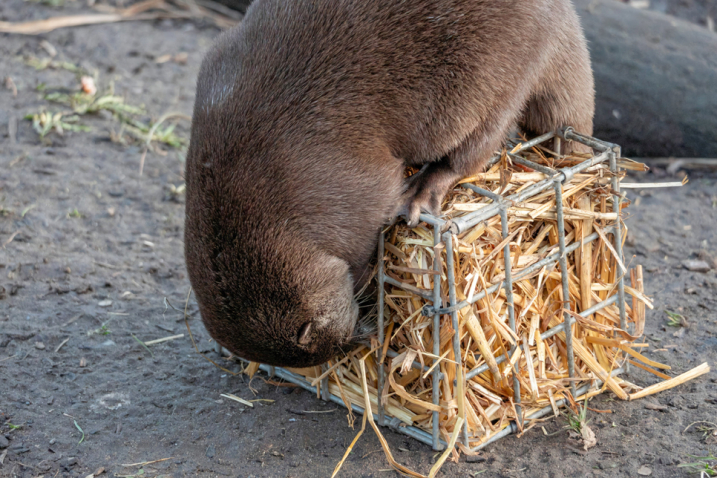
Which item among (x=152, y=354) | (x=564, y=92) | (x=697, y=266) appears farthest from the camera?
(x=697, y=266)

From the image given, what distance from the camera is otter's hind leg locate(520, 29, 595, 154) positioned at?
2906 mm

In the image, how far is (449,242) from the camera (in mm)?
2330

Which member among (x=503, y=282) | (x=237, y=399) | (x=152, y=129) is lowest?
(x=237, y=399)

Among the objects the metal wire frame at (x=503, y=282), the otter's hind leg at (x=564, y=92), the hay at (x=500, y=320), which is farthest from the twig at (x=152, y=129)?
the otter's hind leg at (x=564, y=92)

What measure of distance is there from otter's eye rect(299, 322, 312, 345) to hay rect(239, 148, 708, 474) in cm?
29

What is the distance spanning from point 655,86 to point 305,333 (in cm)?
399

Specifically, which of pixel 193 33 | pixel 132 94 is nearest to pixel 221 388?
pixel 132 94

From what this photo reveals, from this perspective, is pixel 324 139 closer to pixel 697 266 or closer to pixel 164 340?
pixel 164 340

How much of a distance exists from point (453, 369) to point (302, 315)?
57cm

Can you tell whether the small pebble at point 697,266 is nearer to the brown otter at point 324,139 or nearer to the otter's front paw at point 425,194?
the brown otter at point 324,139

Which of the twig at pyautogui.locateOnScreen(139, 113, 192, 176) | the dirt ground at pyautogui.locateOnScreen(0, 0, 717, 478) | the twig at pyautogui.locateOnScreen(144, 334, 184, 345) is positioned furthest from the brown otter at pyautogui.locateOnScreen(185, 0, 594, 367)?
the twig at pyautogui.locateOnScreen(139, 113, 192, 176)

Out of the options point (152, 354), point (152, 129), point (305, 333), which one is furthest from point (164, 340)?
point (152, 129)

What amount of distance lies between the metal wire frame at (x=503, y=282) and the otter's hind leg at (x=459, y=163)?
0.32 feet

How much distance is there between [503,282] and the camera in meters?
2.55
